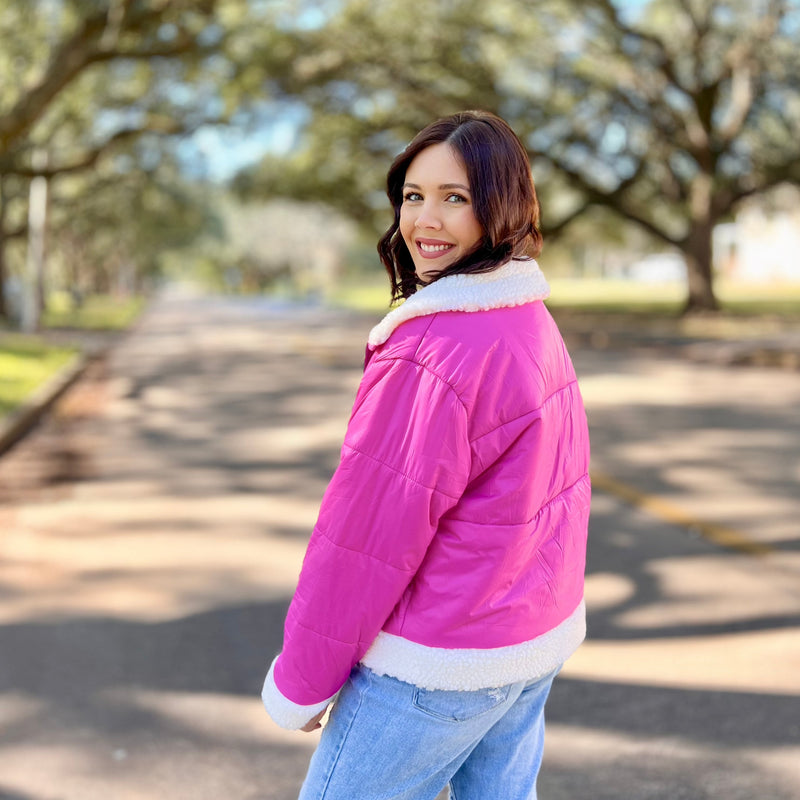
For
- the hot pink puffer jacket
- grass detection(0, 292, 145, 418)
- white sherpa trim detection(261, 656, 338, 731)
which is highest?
the hot pink puffer jacket

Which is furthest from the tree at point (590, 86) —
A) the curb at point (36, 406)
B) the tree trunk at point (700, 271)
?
the curb at point (36, 406)

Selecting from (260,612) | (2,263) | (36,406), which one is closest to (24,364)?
(36,406)

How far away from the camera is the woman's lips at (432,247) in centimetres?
185

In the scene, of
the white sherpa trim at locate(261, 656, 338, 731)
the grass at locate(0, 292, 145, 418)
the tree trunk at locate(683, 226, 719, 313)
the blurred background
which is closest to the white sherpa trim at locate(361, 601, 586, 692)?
the white sherpa trim at locate(261, 656, 338, 731)

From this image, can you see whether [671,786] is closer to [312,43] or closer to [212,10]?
[212,10]

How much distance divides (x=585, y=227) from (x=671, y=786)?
150 feet

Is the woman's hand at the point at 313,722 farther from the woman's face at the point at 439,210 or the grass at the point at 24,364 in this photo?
the grass at the point at 24,364

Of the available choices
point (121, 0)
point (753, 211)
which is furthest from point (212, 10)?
point (753, 211)

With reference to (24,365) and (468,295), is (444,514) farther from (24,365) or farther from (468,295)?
(24,365)

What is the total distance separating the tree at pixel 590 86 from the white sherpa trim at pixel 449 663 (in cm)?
2304

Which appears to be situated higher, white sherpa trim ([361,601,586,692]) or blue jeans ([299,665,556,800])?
white sherpa trim ([361,601,586,692])

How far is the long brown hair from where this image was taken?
1.77m

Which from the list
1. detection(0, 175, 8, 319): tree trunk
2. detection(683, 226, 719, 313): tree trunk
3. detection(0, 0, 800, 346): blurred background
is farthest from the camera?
detection(0, 175, 8, 319): tree trunk

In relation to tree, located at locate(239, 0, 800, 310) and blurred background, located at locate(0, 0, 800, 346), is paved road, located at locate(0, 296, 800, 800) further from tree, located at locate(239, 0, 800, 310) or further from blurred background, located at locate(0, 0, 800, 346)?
tree, located at locate(239, 0, 800, 310)
